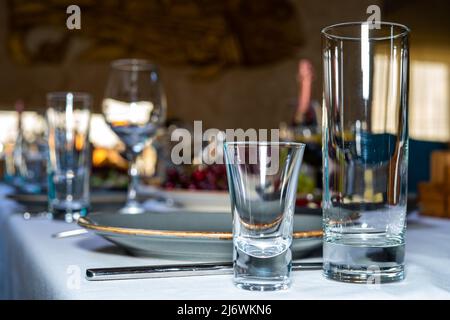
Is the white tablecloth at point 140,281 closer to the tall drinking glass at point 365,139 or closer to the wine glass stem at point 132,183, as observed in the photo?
the tall drinking glass at point 365,139

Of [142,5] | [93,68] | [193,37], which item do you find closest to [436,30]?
[193,37]

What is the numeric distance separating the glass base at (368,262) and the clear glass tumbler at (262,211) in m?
0.04

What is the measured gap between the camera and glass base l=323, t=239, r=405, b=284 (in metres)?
0.43

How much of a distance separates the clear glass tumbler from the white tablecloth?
0.05 ft

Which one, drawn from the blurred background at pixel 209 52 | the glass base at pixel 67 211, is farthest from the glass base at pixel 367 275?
the blurred background at pixel 209 52

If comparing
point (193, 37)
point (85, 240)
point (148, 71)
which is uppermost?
point (193, 37)

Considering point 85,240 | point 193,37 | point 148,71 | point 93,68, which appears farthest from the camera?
Result: point 193,37

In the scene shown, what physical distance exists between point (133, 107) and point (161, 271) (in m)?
0.55

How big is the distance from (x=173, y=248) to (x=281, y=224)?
124mm

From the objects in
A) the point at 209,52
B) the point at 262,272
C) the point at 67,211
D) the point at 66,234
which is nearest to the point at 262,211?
the point at 262,272

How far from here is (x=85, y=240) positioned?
648 millimetres

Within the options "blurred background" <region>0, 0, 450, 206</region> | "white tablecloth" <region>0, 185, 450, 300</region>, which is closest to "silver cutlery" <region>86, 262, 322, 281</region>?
"white tablecloth" <region>0, 185, 450, 300</region>
